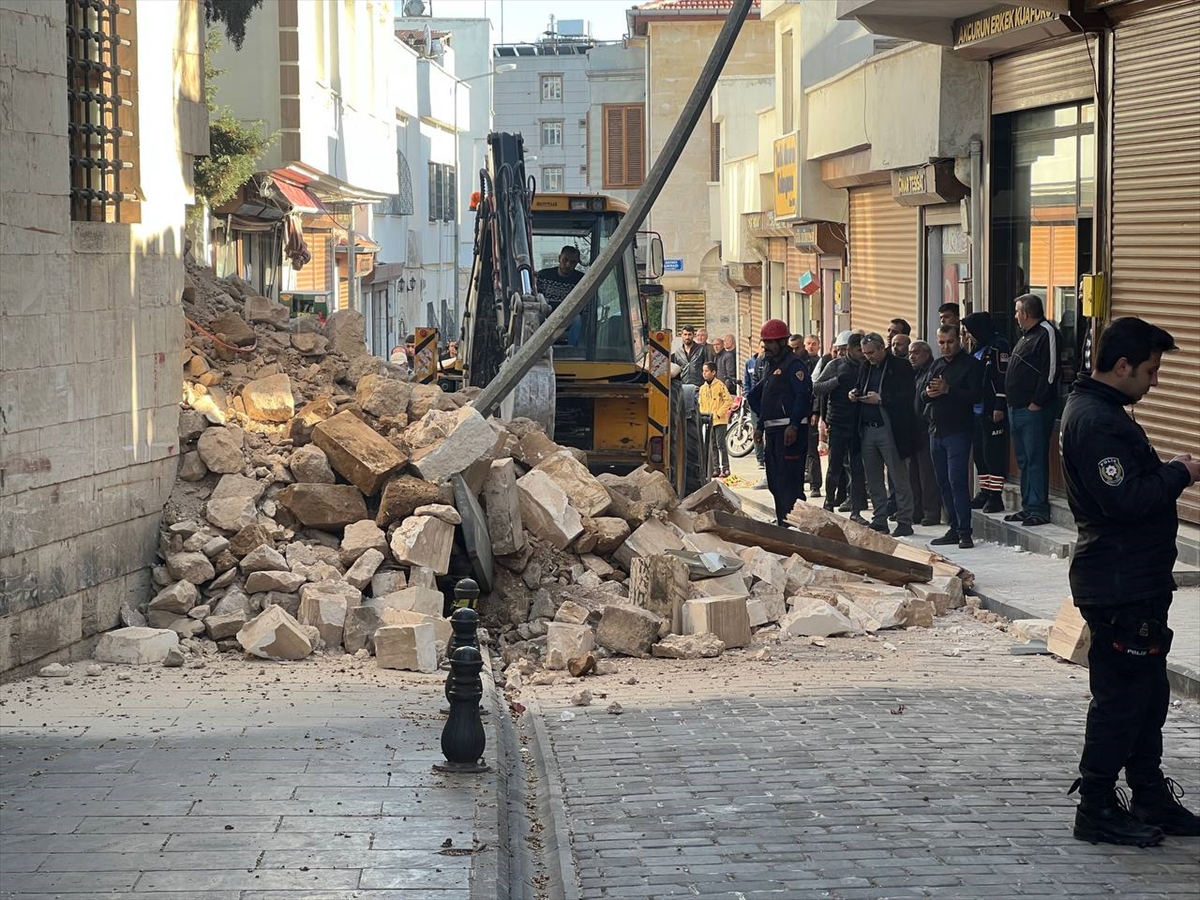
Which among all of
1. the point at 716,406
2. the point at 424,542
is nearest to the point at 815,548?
the point at 424,542

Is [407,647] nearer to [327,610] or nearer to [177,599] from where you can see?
[327,610]

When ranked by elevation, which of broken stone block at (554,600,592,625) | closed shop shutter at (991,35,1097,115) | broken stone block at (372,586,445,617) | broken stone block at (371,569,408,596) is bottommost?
broken stone block at (554,600,592,625)

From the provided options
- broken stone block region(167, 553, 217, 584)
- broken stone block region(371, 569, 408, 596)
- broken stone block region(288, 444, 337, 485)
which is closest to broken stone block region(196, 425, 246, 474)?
broken stone block region(288, 444, 337, 485)

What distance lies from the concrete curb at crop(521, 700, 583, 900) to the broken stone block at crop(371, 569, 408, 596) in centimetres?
226

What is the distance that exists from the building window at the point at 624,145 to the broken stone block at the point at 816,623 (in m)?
49.5

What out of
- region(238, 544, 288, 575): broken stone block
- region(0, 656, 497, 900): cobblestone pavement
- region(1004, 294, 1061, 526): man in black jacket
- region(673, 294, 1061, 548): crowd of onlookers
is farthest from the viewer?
region(673, 294, 1061, 548): crowd of onlookers

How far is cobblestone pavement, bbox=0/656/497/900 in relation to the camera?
19.4 feet

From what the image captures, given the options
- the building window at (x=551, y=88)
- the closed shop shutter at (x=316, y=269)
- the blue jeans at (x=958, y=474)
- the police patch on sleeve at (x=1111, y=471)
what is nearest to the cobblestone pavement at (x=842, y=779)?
the police patch on sleeve at (x=1111, y=471)

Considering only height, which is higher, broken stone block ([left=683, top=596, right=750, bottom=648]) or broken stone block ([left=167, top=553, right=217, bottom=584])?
broken stone block ([left=167, top=553, right=217, bottom=584])

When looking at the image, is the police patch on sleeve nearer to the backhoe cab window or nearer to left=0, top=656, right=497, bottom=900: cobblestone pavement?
left=0, top=656, right=497, bottom=900: cobblestone pavement

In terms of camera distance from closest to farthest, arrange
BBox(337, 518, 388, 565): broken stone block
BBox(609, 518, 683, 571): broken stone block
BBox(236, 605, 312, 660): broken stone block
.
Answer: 1. BBox(236, 605, 312, 660): broken stone block
2. BBox(337, 518, 388, 565): broken stone block
3. BBox(609, 518, 683, 571): broken stone block

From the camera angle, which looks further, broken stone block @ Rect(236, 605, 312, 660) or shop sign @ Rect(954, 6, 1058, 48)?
shop sign @ Rect(954, 6, 1058, 48)

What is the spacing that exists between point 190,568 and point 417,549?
1.42 metres

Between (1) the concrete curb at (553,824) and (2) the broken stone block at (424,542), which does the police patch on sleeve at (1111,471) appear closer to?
(1) the concrete curb at (553,824)
